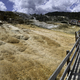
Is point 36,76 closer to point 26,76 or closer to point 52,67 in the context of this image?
point 26,76

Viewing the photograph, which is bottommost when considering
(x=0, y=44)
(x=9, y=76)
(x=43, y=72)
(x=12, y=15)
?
(x=43, y=72)

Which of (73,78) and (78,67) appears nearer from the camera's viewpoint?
(73,78)

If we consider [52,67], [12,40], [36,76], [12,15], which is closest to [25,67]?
[36,76]

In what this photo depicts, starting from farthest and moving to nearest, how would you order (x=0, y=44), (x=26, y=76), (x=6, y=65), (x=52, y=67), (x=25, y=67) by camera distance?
(x=0, y=44)
(x=52, y=67)
(x=25, y=67)
(x=6, y=65)
(x=26, y=76)

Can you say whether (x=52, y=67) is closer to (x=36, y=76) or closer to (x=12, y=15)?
(x=36, y=76)

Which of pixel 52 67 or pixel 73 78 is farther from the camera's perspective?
pixel 52 67

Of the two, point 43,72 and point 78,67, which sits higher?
point 78,67

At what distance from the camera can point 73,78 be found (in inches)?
108

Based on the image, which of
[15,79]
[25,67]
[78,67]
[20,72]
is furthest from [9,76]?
[78,67]

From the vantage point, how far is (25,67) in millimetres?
3914

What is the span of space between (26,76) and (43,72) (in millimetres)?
790

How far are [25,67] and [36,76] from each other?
0.67m

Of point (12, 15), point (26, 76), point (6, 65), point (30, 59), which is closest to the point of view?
point (26, 76)

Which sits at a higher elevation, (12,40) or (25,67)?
(12,40)
